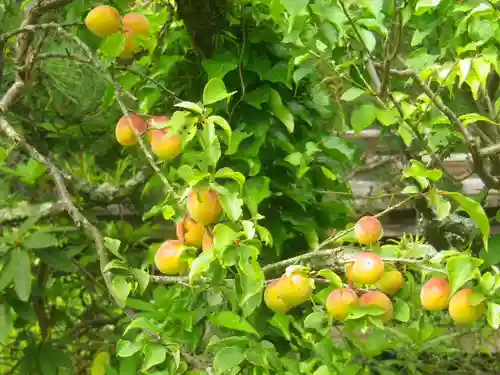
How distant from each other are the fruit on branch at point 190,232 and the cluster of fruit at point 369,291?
105mm

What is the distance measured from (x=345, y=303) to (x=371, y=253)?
0.06 meters

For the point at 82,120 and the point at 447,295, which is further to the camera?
the point at 82,120

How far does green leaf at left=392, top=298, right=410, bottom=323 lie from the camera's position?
0.86 metres

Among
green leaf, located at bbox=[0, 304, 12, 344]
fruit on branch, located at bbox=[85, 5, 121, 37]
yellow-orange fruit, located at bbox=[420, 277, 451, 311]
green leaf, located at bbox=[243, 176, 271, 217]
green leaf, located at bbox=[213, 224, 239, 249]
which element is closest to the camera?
green leaf, located at bbox=[213, 224, 239, 249]

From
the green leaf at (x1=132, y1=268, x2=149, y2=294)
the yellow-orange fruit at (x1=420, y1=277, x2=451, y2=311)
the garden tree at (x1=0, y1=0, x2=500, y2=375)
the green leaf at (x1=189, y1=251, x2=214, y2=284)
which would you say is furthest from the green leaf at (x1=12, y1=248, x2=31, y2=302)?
the yellow-orange fruit at (x1=420, y1=277, x2=451, y2=311)

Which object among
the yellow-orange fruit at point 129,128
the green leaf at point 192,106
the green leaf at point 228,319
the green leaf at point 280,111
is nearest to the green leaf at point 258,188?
the green leaf at point 280,111

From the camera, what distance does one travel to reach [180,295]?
127 centimetres

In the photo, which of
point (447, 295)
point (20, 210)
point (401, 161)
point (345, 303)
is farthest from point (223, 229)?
point (401, 161)

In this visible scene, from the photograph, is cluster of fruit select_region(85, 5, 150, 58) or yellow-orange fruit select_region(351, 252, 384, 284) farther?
cluster of fruit select_region(85, 5, 150, 58)

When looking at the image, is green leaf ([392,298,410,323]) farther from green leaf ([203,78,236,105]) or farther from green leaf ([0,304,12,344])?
green leaf ([0,304,12,344])

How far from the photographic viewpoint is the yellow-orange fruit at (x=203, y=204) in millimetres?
733

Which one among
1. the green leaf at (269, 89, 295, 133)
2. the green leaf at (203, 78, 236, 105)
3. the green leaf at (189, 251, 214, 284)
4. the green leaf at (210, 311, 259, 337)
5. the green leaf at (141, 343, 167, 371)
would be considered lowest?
the green leaf at (210, 311, 259, 337)

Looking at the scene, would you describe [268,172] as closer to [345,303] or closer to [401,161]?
[345,303]

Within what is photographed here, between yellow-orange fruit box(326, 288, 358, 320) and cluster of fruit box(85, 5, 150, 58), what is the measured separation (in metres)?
0.43
